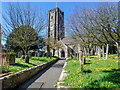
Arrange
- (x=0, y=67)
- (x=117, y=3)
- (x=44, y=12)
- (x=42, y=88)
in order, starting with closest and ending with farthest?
1. (x=42, y=88)
2. (x=0, y=67)
3. (x=117, y=3)
4. (x=44, y=12)

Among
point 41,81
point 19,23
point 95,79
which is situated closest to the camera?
point 95,79

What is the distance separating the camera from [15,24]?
9.48m

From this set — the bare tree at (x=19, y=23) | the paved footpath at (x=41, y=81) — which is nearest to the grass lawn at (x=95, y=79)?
the paved footpath at (x=41, y=81)

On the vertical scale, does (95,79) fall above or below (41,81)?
above

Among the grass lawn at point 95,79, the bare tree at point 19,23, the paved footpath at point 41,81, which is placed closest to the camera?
the grass lawn at point 95,79

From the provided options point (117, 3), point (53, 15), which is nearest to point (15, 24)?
point (117, 3)

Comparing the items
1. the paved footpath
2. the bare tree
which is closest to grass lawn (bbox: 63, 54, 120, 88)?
the paved footpath

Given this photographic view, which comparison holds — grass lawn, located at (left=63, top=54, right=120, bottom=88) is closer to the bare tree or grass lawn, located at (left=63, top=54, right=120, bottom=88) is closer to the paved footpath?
the paved footpath

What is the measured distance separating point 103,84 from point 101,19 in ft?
21.0

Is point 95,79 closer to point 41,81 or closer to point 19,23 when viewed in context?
point 41,81

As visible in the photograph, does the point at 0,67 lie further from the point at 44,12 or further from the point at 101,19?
the point at 101,19

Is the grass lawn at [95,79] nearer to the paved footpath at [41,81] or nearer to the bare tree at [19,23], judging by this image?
the paved footpath at [41,81]

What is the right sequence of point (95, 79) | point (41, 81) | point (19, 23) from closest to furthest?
point (95, 79) → point (41, 81) → point (19, 23)

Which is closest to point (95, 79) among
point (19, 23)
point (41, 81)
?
point (41, 81)
